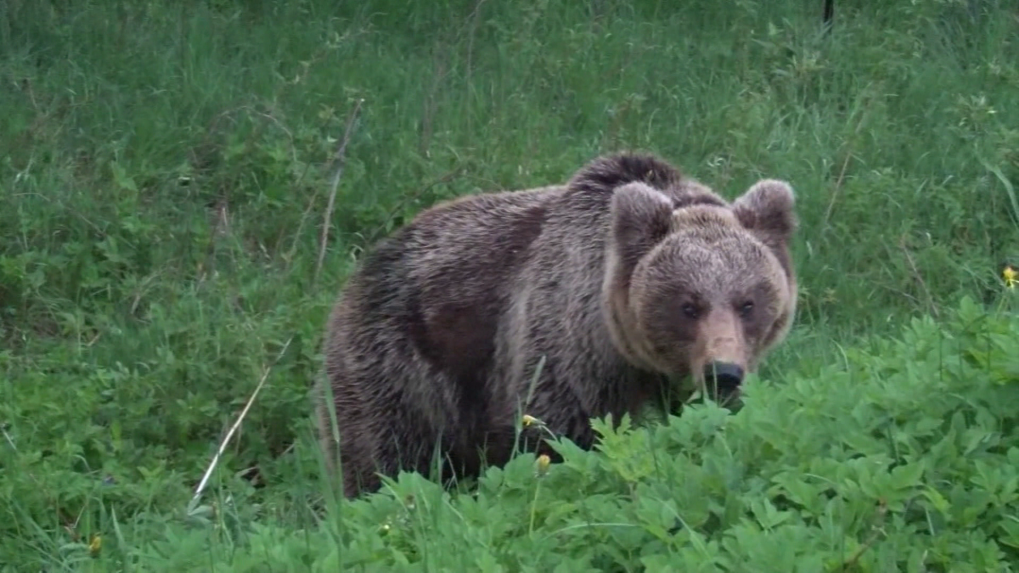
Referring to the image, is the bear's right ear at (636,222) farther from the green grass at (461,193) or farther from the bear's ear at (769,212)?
the green grass at (461,193)

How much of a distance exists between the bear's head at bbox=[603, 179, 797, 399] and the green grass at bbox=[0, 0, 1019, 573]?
0.26 meters

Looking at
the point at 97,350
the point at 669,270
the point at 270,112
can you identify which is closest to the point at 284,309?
the point at 97,350

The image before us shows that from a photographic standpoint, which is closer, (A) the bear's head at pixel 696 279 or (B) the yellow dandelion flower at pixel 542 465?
(B) the yellow dandelion flower at pixel 542 465

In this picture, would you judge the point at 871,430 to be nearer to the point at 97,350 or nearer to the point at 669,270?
the point at 669,270

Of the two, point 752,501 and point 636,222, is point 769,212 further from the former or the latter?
point 752,501

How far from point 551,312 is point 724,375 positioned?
2.78 feet

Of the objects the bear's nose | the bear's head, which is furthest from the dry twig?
the bear's nose

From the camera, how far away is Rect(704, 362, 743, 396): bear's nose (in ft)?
15.4

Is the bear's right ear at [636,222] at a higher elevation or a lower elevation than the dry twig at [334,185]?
higher

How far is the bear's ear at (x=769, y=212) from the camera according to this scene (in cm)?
536

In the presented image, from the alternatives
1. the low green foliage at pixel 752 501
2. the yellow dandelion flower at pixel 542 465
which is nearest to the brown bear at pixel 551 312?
the low green foliage at pixel 752 501

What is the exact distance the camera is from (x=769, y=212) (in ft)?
17.7

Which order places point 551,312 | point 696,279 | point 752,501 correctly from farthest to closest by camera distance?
point 551,312 < point 696,279 < point 752,501

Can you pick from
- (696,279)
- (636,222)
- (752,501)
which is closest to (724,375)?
(696,279)
